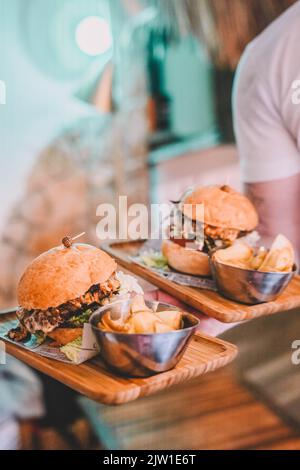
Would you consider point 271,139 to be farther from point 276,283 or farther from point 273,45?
point 276,283

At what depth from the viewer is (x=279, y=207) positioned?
255 centimetres

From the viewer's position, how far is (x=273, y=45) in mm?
2432

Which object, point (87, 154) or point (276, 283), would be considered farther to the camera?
point (87, 154)

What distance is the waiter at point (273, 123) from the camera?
2400 mm

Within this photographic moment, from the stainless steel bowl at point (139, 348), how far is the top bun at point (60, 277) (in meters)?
0.13

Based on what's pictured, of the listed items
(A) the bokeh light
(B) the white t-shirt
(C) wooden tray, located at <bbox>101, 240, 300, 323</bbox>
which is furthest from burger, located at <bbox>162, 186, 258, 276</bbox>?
(A) the bokeh light

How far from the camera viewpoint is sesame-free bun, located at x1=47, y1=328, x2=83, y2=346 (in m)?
1.78

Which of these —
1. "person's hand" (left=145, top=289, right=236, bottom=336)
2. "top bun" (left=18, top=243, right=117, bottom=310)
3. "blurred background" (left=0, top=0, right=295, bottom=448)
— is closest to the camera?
"top bun" (left=18, top=243, right=117, bottom=310)

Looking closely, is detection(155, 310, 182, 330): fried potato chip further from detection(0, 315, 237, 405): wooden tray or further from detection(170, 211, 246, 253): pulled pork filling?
detection(170, 211, 246, 253): pulled pork filling

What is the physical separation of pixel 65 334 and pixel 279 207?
1156mm

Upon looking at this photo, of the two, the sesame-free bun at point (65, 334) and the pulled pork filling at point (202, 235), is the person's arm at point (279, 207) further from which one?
the sesame-free bun at point (65, 334)

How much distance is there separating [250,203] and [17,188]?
10.2ft

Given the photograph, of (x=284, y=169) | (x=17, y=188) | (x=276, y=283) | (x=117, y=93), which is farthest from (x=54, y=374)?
(x=117, y=93)
